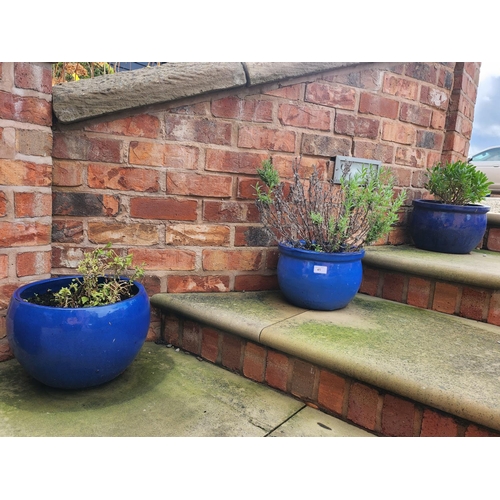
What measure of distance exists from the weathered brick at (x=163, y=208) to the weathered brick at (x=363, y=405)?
87 centimetres

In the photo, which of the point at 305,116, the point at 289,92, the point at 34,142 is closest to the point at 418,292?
the point at 305,116

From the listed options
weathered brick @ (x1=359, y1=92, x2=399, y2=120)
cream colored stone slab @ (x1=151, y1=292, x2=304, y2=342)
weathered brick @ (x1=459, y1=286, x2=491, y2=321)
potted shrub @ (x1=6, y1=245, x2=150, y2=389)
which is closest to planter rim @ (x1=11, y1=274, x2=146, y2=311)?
potted shrub @ (x1=6, y1=245, x2=150, y2=389)

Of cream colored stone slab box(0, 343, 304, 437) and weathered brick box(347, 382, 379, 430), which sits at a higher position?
weathered brick box(347, 382, 379, 430)

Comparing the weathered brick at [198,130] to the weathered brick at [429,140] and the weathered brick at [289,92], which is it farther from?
the weathered brick at [429,140]

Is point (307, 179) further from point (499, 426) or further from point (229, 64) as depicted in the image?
point (499, 426)

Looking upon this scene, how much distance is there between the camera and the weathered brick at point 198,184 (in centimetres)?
157

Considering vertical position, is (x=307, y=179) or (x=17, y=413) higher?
(x=307, y=179)

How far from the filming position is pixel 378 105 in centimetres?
192

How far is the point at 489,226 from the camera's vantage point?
86.7 inches

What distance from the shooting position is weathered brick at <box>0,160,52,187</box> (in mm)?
1289

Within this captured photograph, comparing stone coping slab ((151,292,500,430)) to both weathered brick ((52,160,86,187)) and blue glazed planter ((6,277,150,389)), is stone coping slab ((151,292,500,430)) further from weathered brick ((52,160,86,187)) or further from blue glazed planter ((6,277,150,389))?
weathered brick ((52,160,86,187))

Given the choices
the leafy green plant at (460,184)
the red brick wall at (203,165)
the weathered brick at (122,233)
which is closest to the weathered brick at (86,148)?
the red brick wall at (203,165)

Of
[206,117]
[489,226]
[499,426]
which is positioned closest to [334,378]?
[499,426]

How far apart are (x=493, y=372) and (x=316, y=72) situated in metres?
1.26
